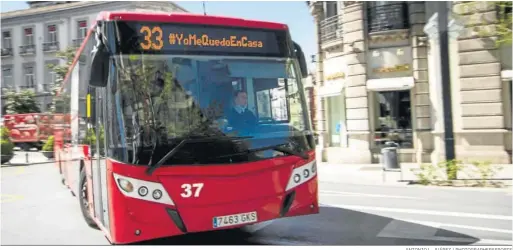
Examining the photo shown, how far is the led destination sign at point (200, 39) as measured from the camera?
201 inches

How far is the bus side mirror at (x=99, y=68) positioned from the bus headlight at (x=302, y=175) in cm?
247

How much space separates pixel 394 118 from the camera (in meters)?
18.3

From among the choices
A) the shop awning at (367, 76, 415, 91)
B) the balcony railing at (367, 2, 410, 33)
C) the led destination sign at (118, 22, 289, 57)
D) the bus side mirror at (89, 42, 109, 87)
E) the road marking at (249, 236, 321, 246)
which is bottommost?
the road marking at (249, 236, 321, 246)

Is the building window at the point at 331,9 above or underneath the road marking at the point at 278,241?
above

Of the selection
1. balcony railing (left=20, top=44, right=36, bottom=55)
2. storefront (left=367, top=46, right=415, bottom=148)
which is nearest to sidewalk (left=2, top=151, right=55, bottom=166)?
balcony railing (left=20, top=44, right=36, bottom=55)

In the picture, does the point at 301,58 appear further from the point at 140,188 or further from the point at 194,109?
the point at 140,188

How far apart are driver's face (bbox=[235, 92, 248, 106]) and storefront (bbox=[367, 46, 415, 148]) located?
13.5 m

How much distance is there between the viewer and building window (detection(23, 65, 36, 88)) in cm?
4016

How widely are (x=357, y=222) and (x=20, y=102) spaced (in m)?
38.1

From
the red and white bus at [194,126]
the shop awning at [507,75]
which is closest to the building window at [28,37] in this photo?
the shop awning at [507,75]

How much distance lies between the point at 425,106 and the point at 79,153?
13749 millimetres

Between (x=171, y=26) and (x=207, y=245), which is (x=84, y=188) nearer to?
(x=207, y=245)

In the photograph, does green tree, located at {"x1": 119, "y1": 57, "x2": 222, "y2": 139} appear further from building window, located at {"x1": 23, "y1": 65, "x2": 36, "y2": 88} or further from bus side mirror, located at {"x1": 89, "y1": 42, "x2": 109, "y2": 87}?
building window, located at {"x1": 23, "y1": 65, "x2": 36, "y2": 88}

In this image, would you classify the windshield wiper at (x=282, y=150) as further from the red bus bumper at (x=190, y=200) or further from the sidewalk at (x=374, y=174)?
the sidewalk at (x=374, y=174)
